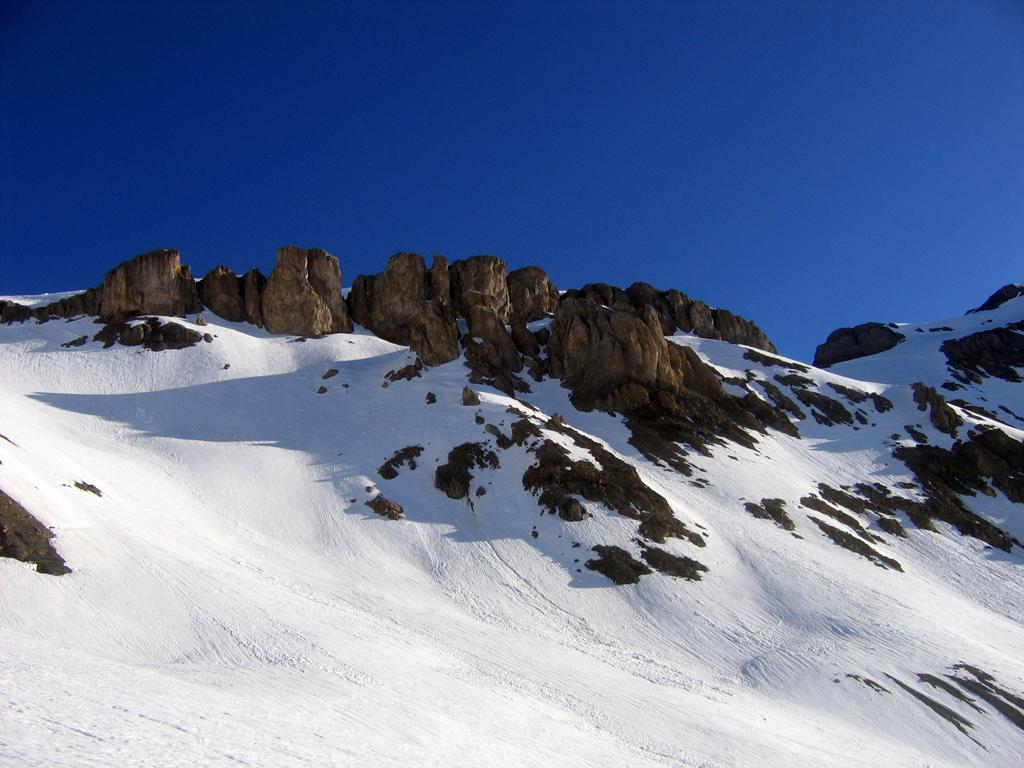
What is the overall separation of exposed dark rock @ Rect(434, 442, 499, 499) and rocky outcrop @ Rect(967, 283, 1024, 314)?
173292 mm

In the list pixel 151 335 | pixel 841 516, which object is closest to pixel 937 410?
pixel 841 516

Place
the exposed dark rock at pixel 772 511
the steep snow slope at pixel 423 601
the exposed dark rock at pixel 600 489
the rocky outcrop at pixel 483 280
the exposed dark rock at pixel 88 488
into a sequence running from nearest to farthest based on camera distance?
the steep snow slope at pixel 423 601 < the exposed dark rock at pixel 88 488 < the exposed dark rock at pixel 600 489 < the exposed dark rock at pixel 772 511 < the rocky outcrop at pixel 483 280

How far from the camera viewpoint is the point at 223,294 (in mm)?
72875

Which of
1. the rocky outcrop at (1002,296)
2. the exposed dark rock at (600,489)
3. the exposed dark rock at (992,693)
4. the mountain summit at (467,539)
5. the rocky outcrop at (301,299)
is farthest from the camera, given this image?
the rocky outcrop at (1002,296)

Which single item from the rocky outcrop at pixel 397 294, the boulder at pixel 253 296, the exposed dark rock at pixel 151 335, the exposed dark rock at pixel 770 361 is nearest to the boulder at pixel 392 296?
the rocky outcrop at pixel 397 294

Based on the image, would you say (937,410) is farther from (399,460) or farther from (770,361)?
(399,460)

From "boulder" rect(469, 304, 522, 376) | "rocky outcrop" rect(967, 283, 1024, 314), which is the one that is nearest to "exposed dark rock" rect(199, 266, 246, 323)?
"boulder" rect(469, 304, 522, 376)

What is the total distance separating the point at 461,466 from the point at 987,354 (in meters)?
118

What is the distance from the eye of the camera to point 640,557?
35.7 m

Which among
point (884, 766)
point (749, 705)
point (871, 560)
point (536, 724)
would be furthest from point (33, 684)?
point (871, 560)

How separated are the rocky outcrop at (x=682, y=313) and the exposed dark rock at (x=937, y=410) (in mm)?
32070

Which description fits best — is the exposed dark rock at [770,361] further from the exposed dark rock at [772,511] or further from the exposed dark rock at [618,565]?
the exposed dark rock at [618,565]

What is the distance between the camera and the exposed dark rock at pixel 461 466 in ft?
136

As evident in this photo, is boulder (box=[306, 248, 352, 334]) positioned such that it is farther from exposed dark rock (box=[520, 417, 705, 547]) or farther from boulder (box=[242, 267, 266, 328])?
exposed dark rock (box=[520, 417, 705, 547])
